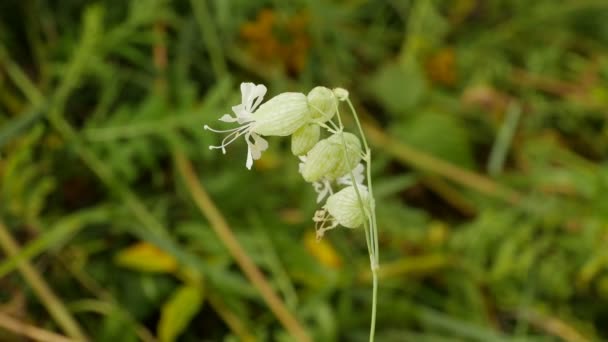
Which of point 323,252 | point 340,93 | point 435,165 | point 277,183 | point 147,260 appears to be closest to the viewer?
point 340,93

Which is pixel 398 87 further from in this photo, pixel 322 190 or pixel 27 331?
pixel 322 190

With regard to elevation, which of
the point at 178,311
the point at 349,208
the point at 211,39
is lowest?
the point at 178,311

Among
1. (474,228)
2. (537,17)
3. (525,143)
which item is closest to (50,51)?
(474,228)

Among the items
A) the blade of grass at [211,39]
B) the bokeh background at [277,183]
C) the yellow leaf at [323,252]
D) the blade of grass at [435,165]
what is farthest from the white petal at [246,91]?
the blade of grass at [435,165]

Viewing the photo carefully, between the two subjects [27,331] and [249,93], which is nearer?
[249,93]

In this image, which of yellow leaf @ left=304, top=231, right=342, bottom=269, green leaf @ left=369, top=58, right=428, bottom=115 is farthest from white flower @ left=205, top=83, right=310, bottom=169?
green leaf @ left=369, top=58, right=428, bottom=115

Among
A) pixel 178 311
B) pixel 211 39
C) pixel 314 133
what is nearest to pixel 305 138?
pixel 314 133

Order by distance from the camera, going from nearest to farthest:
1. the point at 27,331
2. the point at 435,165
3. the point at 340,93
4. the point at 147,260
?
the point at 340,93
the point at 27,331
the point at 147,260
the point at 435,165
